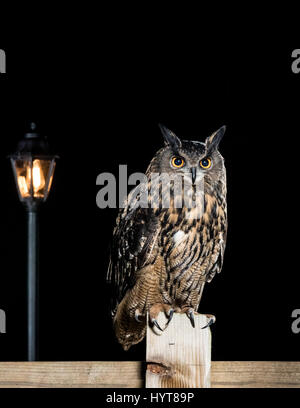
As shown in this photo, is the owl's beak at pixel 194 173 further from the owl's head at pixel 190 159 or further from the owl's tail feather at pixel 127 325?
the owl's tail feather at pixel 127 325

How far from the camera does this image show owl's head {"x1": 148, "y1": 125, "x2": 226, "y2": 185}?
65.0 inches

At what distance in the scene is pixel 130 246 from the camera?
1716 millimetres

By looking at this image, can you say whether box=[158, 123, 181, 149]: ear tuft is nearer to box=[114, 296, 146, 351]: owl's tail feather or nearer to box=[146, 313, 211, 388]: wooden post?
box=[114, 296, 146, 351]: owl's tail feather

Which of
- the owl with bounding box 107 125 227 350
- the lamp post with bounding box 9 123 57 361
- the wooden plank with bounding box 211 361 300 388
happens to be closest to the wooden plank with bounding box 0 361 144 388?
the wooden plank with bounding box 211 361 300 388

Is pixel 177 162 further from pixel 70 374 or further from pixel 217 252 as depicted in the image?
pixel 70 374

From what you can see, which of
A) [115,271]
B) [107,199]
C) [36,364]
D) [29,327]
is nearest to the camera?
[36,364]

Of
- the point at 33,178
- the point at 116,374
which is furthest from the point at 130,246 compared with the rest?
the point at 33,178

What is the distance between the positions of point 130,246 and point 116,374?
22.6 inches

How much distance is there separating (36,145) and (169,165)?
1112 millimetres

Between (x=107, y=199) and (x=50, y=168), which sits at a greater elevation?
(x=50, y=168)

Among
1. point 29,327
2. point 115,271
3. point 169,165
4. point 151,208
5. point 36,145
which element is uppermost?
point 36,145

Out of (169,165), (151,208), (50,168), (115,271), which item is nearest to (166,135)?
(169,165)

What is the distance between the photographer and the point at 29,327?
2535 mm

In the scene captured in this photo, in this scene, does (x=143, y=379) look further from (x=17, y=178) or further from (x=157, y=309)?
(x=17, y=178)
